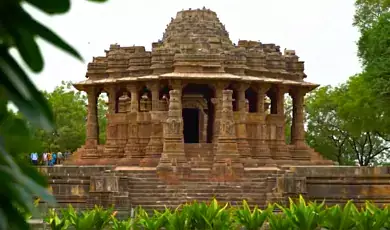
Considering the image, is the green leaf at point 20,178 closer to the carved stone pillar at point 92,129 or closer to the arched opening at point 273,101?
the carved stone pillar at point 92,129

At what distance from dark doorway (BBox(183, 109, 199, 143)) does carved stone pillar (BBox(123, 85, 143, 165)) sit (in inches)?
174

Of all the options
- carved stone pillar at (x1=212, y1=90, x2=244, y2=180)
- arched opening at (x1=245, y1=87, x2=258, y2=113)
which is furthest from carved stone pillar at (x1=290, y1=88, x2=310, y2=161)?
carved stone pillar at (x1=212, y1=90, x2=244, y2=180)

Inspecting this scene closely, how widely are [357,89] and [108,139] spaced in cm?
1763

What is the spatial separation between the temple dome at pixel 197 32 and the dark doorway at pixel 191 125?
3.93 meters

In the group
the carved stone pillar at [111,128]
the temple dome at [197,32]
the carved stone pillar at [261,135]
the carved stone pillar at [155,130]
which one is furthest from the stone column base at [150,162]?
the temple dome at [197,32]

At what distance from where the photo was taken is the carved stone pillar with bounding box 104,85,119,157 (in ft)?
99.3

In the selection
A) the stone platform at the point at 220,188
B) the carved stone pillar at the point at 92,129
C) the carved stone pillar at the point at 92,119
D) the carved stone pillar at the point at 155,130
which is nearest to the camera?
the stone platform at the point at 220,188

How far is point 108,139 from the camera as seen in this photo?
30516mm

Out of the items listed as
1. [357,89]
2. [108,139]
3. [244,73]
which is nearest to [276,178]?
[244,73]

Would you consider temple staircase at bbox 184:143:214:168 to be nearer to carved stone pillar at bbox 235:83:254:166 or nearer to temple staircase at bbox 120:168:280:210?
carved stone pillar at bbox 235:83:254:166

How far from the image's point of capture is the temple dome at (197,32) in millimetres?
29891

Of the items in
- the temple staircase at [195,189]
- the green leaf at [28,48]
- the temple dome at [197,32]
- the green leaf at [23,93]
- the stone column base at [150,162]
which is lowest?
the temple staircase at [195,189]

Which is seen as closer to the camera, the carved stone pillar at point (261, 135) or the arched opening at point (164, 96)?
the carved stone pillar at point (261, 135)

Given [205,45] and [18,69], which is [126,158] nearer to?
[205,45]
